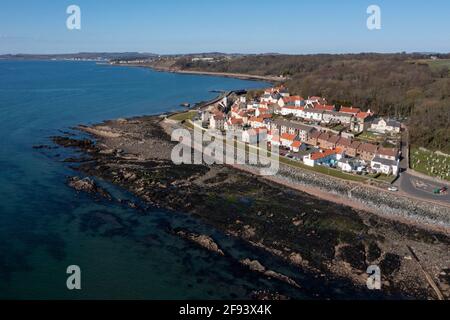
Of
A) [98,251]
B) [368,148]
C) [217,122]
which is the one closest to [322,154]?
[368,148]

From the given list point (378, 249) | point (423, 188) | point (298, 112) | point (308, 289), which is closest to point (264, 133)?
point (298, 112)

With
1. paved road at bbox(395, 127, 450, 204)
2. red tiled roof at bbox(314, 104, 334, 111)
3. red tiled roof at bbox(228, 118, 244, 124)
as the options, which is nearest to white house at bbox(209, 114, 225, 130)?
red tiled roof at bbox(228, 118, 244, 124)

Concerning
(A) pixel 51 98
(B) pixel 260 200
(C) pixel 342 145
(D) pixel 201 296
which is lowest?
(D) pixel 201 296

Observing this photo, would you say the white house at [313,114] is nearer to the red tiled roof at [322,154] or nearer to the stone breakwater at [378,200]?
the red tiled roof at [322,154]

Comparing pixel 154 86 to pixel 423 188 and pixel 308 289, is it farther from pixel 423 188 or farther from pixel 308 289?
pixel 308 289

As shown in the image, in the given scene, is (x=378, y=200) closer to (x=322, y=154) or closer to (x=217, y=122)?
(x=322, y=154)

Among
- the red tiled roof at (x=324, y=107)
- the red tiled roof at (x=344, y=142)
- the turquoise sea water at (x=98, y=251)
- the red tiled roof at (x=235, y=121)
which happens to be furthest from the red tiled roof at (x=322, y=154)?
the red tiled roof at (x=324, y=107)
